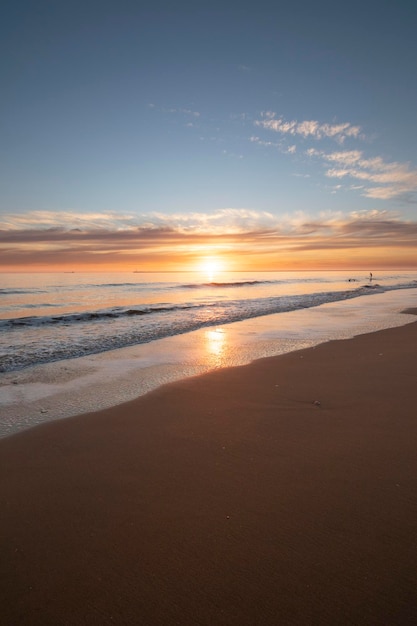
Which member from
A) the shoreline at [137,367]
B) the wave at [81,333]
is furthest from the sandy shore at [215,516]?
the wave at [81,333]

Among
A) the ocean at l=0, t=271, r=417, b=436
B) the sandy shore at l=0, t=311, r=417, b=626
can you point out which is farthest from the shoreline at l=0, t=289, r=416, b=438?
the sandy shore at l=0, t=311, r=417, b=626

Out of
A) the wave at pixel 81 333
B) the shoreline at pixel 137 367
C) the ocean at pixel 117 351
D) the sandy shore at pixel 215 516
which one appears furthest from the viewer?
the wave at pixel 81 333

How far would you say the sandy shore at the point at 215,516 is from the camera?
7.02 ft

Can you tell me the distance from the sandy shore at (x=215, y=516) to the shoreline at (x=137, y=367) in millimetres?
813

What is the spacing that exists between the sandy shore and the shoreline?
0.81 m

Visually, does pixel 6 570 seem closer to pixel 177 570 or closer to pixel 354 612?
pixel 177 570

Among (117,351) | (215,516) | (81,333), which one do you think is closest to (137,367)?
(117,351)

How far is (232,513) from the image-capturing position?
2.91 meters

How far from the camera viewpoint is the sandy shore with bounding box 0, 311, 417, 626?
7.02 feet

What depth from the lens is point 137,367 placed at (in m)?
8.23

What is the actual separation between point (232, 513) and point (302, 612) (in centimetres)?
92

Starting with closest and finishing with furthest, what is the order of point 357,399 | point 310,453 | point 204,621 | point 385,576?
point 204,621
point 385,576
point 310,453
point 357,399

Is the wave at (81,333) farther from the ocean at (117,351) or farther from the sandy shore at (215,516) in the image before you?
the sandy shore at (215,516)

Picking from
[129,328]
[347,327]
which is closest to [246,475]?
[347,327]
